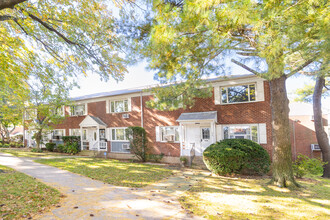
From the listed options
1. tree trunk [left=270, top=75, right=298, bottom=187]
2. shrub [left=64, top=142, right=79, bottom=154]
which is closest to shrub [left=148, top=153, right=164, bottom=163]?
tree trunk [left=270, top=75, right=298, bottom=187]

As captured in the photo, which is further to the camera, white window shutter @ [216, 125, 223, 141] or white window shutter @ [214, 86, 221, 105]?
white window shutter @ [214, 86, 221, 105]

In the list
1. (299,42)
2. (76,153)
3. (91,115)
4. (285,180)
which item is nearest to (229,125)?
(285,180)

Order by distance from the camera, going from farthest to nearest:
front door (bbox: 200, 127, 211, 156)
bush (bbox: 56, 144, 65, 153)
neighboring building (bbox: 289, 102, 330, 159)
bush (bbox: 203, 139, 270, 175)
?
bush (bbox: 56, 144, 65, 153) < neighboring building (bbox: 289, 102, 330, 159) < front door (bbox: 200, 127, 211, 156) < bush (bbox: 203, 139, 270, 175)

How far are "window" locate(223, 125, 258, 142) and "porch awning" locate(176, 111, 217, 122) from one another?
1216mm

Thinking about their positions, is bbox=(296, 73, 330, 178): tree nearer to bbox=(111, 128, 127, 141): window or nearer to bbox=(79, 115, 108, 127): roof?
bbox=(111, 128, 127, 141): window

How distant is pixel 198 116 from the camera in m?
11.8

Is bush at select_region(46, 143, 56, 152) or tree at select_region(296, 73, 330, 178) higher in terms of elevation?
tree at select_region(296, 73, 330, 178)

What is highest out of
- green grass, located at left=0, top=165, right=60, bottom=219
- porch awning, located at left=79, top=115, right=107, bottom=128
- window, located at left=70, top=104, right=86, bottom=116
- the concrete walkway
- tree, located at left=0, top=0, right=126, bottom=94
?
tree, located at left=0, top=0, right=126, bottom=94

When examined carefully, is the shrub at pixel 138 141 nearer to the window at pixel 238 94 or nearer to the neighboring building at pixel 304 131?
the window at pixel 238 94

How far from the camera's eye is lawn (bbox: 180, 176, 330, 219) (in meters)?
4.73

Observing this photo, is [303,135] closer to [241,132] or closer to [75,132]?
[241,132]

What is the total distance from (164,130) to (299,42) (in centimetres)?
1059

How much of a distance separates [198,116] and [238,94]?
9.55 feet

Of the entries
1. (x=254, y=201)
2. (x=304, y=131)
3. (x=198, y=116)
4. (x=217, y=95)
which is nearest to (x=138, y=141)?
(x=198, y=116)
